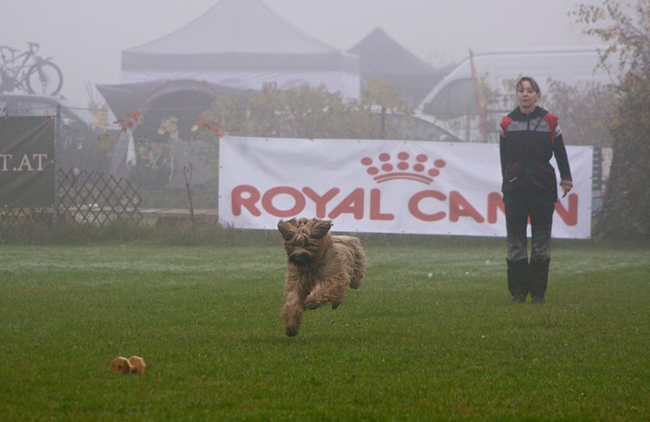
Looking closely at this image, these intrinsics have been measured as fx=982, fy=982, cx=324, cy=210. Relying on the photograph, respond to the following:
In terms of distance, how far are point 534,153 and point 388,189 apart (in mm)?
6349

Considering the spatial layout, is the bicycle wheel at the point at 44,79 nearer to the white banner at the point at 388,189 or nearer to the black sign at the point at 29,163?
the black sign at the point at 29,163

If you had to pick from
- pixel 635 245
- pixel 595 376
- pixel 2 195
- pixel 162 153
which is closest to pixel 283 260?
pixel 2 195

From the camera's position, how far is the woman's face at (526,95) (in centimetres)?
797

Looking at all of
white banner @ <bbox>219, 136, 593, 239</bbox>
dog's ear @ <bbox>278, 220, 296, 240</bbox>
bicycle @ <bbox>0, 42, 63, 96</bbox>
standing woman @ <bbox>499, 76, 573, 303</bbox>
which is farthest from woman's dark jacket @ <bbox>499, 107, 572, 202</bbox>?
bicycle @ <bbox>0, 42, 63, 96</bbox>

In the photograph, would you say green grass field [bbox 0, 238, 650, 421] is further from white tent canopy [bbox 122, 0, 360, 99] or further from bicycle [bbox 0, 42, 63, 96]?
white tent canopy [bbox 122, 0, 360, 99]

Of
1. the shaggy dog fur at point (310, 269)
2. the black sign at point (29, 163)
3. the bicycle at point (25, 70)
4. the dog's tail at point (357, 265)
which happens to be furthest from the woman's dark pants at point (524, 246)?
the bicycle at point (25, 70)

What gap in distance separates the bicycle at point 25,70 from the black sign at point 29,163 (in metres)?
12.2

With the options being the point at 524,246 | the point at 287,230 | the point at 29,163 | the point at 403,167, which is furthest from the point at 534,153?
the point at 29,163

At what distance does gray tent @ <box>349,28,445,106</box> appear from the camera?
32.8 metres

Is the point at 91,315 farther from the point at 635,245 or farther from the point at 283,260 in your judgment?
the point at 635,245

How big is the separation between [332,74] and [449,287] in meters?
18.7

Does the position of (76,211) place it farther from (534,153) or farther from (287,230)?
(287,230)

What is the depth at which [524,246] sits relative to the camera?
8.27 meters

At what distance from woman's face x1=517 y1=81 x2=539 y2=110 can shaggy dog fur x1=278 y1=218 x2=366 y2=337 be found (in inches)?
95.9
